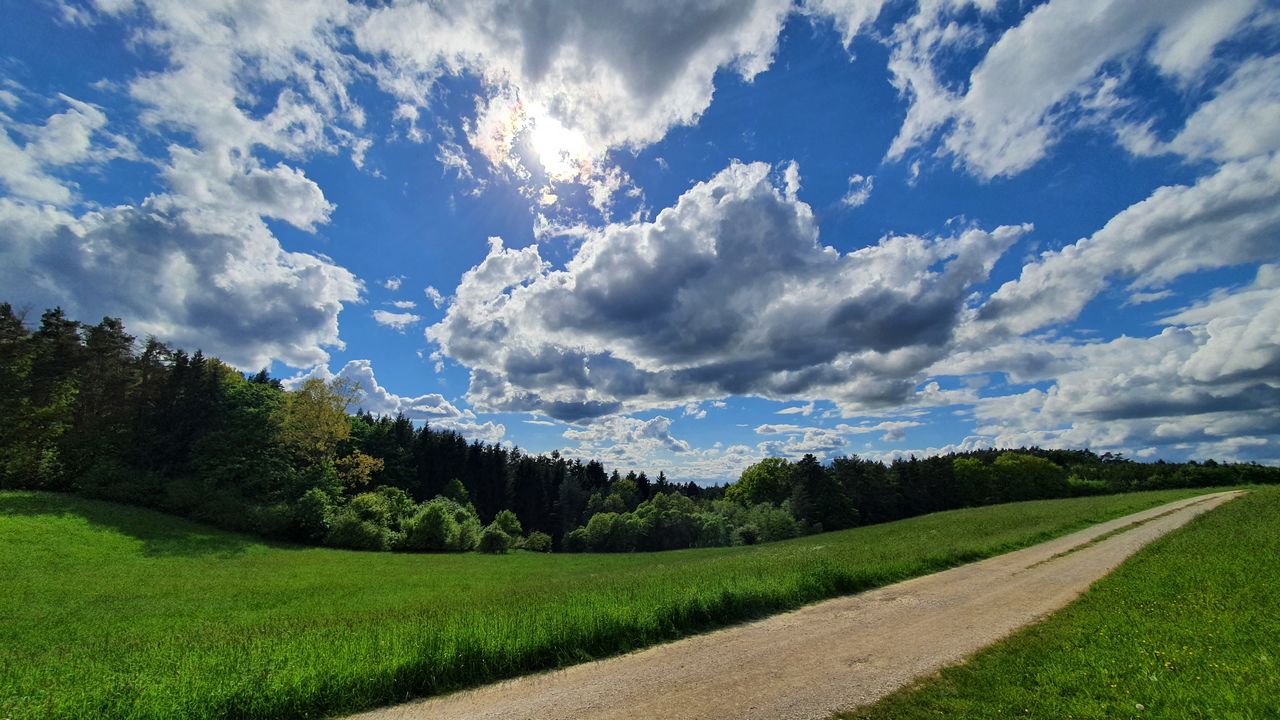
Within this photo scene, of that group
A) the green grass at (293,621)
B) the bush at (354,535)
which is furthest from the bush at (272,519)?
the green grass at (293,621)

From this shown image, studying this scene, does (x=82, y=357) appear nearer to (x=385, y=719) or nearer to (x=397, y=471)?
(x=397, y=471)

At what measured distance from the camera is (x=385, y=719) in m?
7.21

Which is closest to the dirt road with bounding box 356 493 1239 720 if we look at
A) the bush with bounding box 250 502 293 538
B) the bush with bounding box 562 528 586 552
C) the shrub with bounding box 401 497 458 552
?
the shrub with bounding box 401 497 458 552

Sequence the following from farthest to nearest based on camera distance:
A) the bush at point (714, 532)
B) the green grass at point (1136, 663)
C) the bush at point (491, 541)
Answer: the bush at point (714, 532), the bush at point (491, 541), the green grass at point (1136, 663)

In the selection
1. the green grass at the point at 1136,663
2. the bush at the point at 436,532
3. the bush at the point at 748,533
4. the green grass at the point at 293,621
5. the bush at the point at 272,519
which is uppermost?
the bush at the point at 272,519

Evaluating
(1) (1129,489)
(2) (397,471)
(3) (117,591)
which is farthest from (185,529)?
(1) (1129,489)

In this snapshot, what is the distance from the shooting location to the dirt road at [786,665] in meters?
7.31

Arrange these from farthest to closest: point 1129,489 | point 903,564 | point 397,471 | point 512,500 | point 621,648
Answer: point 1129,489 → point 512,500 → point 397,471 → point 903,564 → point 621,648

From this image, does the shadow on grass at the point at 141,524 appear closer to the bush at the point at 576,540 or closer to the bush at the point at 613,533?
the bush at the point at 613,533

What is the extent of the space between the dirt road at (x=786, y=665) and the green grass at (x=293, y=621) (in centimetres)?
68

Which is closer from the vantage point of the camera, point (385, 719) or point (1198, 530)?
point (385, 719)

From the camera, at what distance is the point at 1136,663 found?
7.84 metres

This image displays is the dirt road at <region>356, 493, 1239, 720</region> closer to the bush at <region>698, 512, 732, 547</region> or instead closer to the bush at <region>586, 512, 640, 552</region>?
the bush at <region>698, 512, 732, 547</region>

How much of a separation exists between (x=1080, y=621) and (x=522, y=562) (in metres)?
36.6
